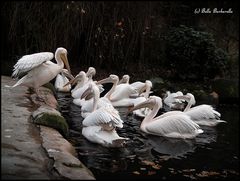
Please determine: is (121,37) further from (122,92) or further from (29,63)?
(29,63)

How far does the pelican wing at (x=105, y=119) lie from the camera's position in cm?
672

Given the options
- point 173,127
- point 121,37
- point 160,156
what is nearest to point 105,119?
point 160,156

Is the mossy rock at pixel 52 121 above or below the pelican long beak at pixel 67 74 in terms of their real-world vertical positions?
below

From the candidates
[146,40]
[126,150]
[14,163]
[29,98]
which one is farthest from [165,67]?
[14,163]

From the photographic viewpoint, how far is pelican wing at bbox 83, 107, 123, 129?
6.72 m

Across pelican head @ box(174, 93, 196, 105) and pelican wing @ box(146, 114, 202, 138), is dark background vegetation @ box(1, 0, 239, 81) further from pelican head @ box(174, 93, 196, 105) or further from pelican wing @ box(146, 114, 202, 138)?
pelican wing @ box(146, 114, 202, 138)

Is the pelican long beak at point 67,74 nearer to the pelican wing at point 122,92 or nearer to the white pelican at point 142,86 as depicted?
the pelican wing at point 122,92

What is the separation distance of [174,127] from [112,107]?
125cm

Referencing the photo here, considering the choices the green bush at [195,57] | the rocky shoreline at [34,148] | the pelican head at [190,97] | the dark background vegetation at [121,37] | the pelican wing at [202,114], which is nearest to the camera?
the rocky shoreline at [34,148]

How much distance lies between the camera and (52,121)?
260 inches

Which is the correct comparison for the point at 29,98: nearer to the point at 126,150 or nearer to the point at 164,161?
the point at 126,150

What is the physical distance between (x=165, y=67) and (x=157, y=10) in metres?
2.31

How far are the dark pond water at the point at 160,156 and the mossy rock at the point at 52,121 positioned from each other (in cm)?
31

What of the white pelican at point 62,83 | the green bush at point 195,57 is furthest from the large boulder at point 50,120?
the green bush at point 195,57
